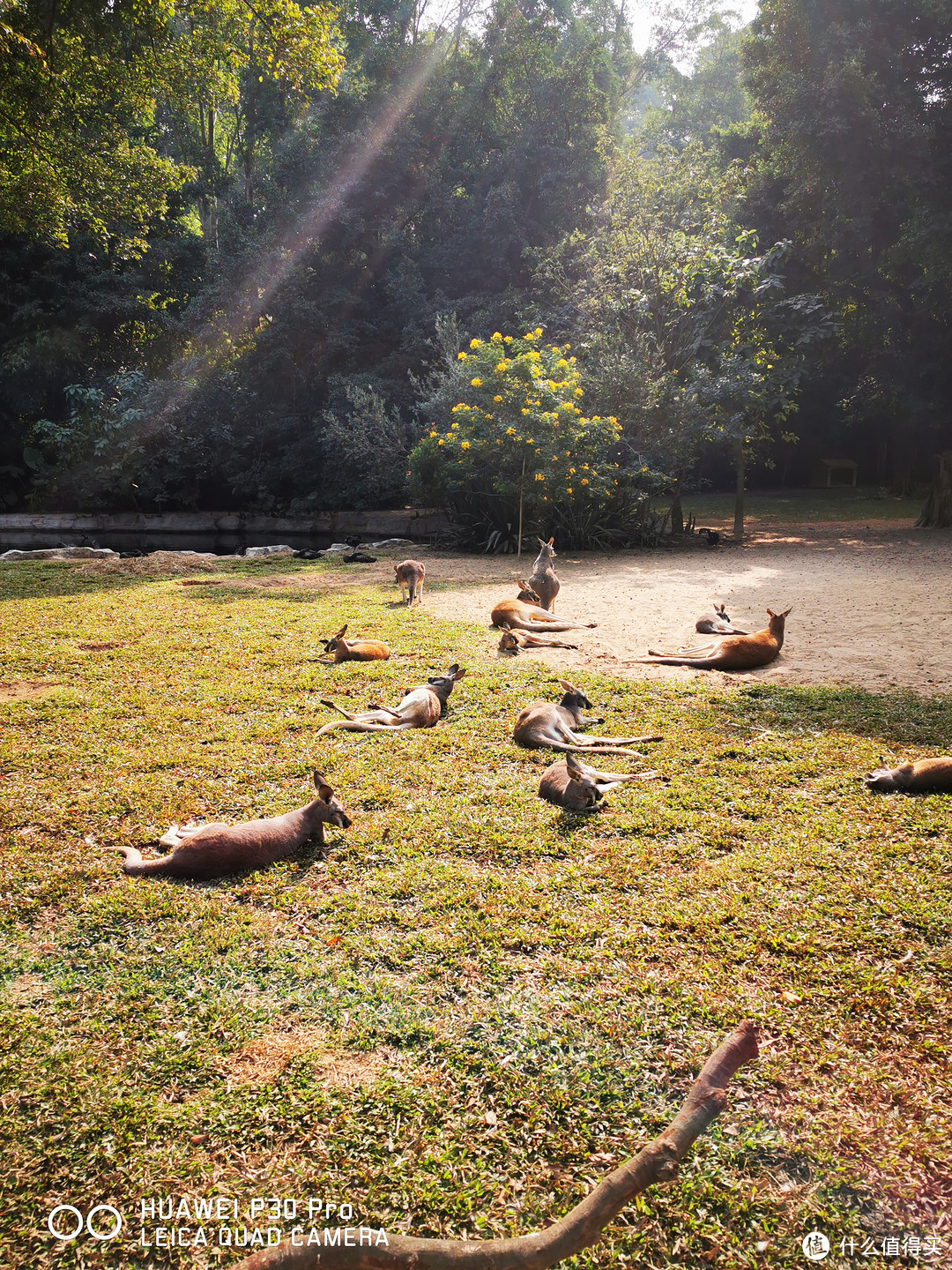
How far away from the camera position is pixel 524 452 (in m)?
13.1

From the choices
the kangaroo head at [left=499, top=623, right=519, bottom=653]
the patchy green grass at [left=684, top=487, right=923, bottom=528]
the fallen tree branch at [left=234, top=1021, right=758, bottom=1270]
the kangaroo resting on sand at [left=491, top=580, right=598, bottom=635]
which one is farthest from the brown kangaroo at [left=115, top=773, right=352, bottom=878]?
the patchy green grass at [left=684, top=487, right=923, bottom=528]

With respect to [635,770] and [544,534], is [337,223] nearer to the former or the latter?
[544,534]

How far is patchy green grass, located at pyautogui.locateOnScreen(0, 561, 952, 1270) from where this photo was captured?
71.2 inches

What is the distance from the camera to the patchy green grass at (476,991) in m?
1.81

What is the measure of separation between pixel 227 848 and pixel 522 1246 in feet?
6.32

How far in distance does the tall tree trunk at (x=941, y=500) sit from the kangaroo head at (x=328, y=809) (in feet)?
54.2

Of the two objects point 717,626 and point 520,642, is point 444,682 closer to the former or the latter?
point 520,642

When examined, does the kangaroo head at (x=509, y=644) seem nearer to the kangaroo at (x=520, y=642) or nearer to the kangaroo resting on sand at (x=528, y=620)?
the kangaroo at (x=520, y=642)

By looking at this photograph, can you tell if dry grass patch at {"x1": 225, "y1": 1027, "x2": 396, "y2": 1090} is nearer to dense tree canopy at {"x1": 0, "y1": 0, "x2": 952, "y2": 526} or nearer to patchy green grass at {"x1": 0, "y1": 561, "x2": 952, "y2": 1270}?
patchy green grass at {"x1": 0, "y1": 561, "x2": 952, "y2": 1270}

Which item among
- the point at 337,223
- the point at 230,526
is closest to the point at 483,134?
the point at 337,223

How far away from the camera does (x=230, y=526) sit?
18062 mm

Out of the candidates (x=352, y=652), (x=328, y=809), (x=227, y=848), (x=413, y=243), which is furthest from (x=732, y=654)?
(x=413, y=243)

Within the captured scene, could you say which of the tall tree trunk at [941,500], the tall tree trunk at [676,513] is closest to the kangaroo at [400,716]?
the tall tree trunk at [676,513]

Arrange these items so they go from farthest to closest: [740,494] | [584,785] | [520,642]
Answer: [740,494]
[520,642]
[584,785]
